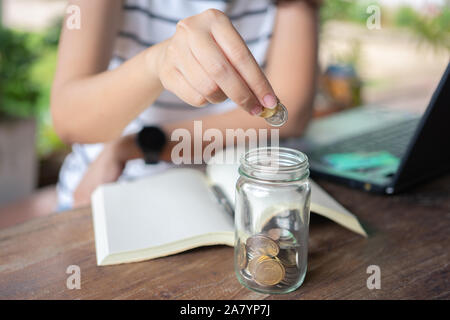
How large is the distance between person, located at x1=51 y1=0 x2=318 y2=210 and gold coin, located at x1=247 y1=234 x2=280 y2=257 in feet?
0.55

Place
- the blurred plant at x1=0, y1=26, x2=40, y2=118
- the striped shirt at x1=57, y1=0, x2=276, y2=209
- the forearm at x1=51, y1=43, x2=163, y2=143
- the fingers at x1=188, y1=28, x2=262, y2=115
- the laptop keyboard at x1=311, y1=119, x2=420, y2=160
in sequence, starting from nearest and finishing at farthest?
the fingers at x1=188, y1=28, x2=262, y2=115 < the forearm at x1=51, y1=43, x2=163, y2=143 < the laptop keyboard at x1=311, y1=119, x2=420, y2=160 < the striped shirt at x1=57, y1=0, x2=276, y2=209 < the blurred plant at x1=0, y1=26, x2=40, y2=118

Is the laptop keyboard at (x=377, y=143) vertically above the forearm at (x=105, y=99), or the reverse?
the forearm at (x=105, y=99)

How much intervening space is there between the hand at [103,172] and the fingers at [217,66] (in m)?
0.55

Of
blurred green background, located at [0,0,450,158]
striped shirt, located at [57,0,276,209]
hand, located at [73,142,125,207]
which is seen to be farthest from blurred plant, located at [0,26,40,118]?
hand, located at [73,142,125,207]

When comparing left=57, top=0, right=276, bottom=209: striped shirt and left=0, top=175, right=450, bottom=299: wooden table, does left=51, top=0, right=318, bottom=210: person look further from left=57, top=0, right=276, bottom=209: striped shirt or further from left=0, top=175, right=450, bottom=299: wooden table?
left=0, top=175, right=450, bottom=299: wooden table

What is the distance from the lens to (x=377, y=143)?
1.07m

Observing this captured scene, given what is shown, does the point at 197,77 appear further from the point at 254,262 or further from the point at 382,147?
the point at 382,147

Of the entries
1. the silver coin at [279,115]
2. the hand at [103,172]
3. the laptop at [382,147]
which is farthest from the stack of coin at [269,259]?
the hand at [103,172]

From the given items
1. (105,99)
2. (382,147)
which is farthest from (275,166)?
(382,147)

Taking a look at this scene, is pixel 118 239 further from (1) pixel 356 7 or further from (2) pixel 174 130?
(1) pixel 356 7

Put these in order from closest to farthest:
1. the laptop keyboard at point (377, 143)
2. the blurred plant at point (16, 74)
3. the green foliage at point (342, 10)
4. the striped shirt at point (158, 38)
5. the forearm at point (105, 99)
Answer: the forearm at point (105, 99), the laptop keyboard at point (377, 143), the striped shirt at point (158, 38), the green foliage at point (342, 10), the blurred plant at point (16, 74)

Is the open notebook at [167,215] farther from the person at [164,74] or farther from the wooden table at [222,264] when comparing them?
the person at [164,74]

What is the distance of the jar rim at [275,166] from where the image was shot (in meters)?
0.60

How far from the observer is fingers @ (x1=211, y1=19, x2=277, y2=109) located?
590mm
